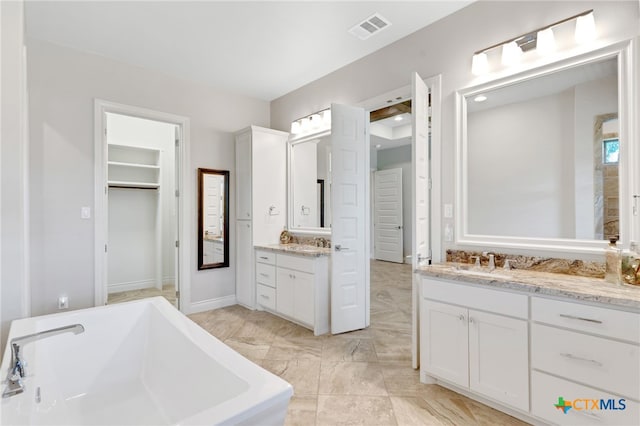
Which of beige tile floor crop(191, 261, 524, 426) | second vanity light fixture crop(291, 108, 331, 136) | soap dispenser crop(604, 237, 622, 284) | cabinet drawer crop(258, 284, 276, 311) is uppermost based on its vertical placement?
second vanity light fixture crop(291, 108, 331, 136)

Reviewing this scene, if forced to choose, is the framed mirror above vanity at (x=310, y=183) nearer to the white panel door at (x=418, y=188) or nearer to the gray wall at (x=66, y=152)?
the white panel door at (x=418, y=188)

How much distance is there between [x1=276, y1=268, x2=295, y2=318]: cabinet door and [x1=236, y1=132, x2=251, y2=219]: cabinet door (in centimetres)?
92

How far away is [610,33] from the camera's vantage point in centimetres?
185

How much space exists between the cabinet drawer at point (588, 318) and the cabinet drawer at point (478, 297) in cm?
7

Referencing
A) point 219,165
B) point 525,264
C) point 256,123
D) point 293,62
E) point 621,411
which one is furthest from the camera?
point 256,123

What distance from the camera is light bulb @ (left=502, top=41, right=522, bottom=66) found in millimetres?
2184

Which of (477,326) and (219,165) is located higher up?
(219,165)

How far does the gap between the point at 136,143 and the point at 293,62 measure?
9.19 ft

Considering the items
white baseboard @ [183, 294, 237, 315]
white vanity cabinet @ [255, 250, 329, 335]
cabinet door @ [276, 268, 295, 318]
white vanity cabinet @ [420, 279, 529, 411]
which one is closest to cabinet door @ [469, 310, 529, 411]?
white vanity cabinet @ [420, 279, 529, 411]

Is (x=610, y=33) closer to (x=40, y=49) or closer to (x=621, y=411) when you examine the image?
(x=621, y=411)

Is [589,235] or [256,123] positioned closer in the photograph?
[589,235]

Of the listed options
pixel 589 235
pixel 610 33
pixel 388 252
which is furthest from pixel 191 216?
pixel 388 252

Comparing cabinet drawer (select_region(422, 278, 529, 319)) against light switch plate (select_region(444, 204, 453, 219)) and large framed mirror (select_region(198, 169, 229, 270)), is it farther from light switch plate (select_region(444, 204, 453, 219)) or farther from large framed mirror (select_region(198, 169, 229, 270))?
large framed mirror (select_region(198, 169, 229, 270))

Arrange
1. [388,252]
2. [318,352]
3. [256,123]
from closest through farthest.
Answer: [318,352]
[256,123]
[388,252]
